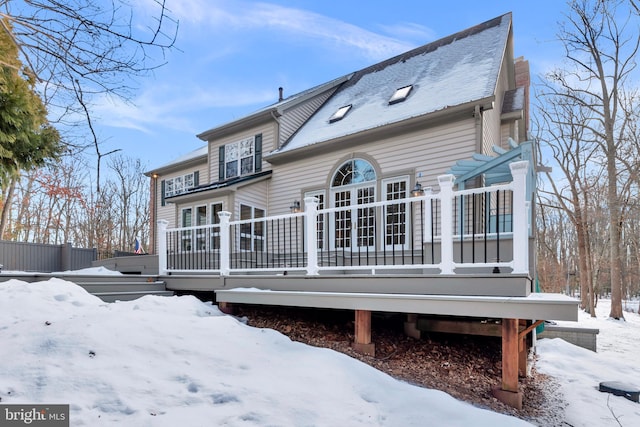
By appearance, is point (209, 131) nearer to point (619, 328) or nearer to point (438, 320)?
point (438, 320)

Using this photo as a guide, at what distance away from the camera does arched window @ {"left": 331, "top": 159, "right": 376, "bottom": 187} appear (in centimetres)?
823

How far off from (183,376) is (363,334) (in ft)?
6.74

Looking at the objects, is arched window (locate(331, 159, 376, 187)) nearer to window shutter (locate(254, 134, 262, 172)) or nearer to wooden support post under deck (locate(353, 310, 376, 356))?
window shutter (locate(254, 134, 262, 172))

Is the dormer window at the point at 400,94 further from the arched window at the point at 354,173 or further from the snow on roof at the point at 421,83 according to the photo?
the arched window at the point at 354,173

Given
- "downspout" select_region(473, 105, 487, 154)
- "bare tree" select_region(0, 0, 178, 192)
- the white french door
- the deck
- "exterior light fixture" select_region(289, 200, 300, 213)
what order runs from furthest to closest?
"exterior light fixture" select_region(289, 200, 300, 213)
the white french door
"downspout" select_region(473, 105, 487, 154)
the deck
"bare tree" select_region(0, 0, 178, 192)

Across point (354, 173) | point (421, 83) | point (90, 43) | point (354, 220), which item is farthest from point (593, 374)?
point (90, 43)

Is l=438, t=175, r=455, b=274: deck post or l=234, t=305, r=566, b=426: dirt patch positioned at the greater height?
l=438, t=175, r=455, b=274: deck post

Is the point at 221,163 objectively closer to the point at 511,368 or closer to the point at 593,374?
the point at 511,368

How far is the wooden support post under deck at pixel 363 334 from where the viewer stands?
4.13 meters

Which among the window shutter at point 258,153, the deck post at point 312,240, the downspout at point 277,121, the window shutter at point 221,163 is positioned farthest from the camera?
the window shutter at point 221,163

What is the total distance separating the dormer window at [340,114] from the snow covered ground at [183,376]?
6.75 meters

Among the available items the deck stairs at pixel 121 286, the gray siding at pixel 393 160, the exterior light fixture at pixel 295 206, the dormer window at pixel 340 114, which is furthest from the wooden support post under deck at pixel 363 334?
the dormer window at pixel 340 114

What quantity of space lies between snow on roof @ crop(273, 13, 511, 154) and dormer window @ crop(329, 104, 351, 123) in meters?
0.14

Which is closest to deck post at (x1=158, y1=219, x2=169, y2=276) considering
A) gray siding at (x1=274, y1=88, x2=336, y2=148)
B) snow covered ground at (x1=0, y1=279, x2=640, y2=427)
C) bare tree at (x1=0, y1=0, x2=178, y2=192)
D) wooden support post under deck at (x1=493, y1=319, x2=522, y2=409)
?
snow covered ground at (x1=0, y1=279, x2=640, y2=427)
